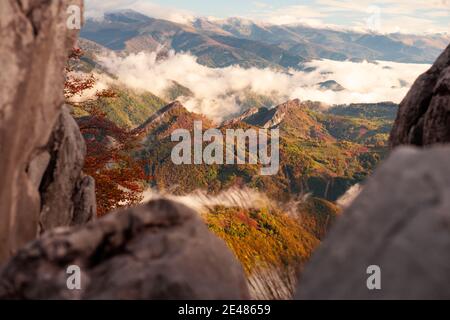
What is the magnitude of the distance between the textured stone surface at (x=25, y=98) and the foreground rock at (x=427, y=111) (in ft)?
49.7

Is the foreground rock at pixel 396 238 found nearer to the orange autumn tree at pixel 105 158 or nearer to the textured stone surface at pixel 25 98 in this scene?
the textured stone surface at pixel 25 98

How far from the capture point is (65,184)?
→ 803 inches

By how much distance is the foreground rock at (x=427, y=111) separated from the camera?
19.0 m

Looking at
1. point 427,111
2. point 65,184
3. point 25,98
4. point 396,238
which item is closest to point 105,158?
point 65,184

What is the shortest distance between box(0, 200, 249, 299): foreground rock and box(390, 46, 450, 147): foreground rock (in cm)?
1145

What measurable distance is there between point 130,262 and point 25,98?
6.96m

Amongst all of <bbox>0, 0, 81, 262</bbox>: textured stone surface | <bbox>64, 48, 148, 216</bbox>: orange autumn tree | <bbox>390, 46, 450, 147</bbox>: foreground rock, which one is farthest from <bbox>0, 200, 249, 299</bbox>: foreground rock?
<bbox>64, 48, 148, 216</bbox>: orange autumn tree

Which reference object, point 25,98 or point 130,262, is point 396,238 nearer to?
point 130,262

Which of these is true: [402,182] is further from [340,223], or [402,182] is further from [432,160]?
[340,223]

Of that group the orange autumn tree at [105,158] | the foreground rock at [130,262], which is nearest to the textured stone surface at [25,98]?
the foreground rock at [130,262]

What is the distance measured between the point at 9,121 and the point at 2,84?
1134 millimetres

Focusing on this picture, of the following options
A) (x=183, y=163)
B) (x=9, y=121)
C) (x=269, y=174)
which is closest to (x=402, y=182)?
(x=9, y=121)
